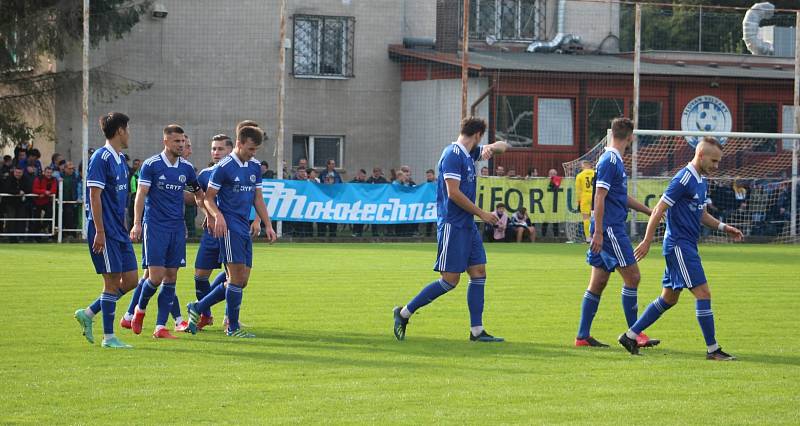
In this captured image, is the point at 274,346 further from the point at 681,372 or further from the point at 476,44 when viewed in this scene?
the point at 476,44

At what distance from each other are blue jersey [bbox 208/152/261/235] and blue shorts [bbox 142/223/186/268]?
0.51 metres

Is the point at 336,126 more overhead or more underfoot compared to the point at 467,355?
more overhead

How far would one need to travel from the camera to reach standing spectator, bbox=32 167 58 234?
28.2 metres

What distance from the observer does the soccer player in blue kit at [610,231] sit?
36.8 ft

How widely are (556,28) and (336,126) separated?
830cm

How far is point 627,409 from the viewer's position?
809 cm

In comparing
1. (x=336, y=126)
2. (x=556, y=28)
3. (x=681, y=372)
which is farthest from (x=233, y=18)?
(x=681, y=372)

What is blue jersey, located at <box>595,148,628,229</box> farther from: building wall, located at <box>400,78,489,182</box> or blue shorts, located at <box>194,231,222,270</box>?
building wall, located at <box>400,78,489,182</box>

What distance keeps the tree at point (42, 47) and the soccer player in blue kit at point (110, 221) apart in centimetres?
2153

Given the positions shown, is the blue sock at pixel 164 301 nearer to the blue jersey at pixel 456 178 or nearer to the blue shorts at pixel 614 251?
the blue jersey at pixel 456 178

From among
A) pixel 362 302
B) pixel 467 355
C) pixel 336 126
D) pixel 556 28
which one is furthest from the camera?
pixel 556 28

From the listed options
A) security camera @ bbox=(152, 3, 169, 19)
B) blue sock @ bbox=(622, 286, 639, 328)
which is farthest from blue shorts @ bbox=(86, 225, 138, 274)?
security camera @ bbox=(152, 3, 169, 19)

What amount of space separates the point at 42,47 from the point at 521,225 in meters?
13.3

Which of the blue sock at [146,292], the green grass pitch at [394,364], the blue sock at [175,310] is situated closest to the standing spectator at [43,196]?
the green grass pitch at [394,364]
